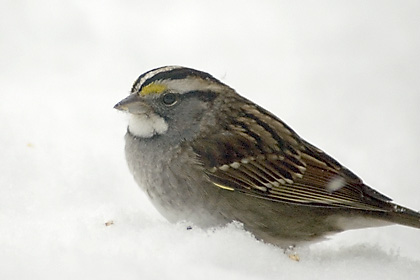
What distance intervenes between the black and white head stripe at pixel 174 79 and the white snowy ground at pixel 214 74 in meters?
0.68

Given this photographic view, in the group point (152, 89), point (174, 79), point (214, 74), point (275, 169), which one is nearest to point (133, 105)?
point (152, 89)

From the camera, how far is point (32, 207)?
430cm

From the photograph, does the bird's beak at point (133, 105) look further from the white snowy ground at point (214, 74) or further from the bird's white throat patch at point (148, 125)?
the white snowy ground at point (214, 74)

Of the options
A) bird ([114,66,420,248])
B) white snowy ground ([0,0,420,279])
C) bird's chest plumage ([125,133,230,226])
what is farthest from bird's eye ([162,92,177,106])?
white snowy ground ([0,0,420,279])

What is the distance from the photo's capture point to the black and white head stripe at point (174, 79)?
14.0ft

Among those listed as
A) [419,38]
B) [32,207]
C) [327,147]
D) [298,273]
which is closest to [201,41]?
[327,147]

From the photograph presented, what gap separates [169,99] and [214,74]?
2491mm

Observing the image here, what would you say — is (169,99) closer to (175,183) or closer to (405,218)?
(175,183)

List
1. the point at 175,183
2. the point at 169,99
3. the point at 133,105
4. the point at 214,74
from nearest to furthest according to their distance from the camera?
the point at 175,183 < the point at 133,105 < the point at 169,99 < the point at 214,74

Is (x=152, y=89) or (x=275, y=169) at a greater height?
(x=152, y=89)

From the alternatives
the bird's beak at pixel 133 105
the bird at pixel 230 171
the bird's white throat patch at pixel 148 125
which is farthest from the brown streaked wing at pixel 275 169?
the bird's beak at pixel 133 105

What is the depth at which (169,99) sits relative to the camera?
4.34 meters

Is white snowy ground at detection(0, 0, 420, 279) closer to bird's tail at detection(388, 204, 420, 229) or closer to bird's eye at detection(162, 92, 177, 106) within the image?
bird's tail at detection(388, 204, 420, 229)

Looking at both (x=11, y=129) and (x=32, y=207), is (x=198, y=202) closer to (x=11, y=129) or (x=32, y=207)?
(x=32, y=207)
